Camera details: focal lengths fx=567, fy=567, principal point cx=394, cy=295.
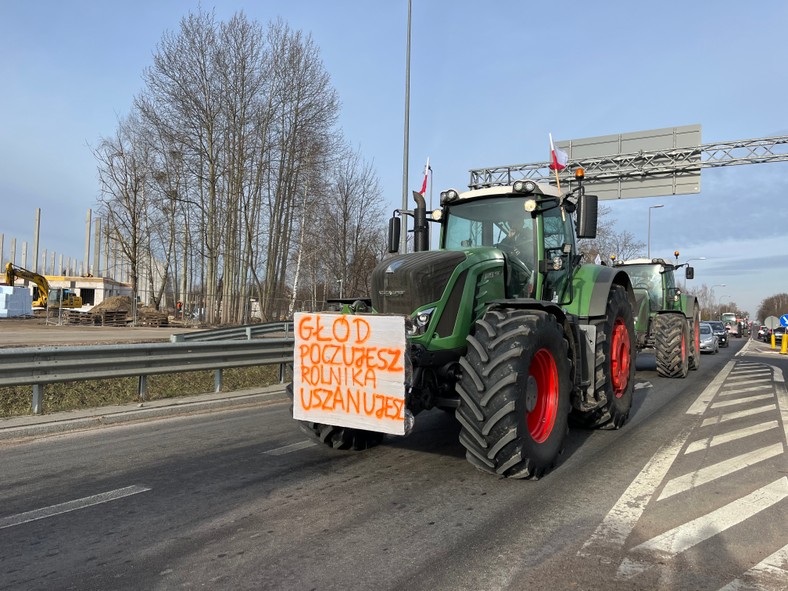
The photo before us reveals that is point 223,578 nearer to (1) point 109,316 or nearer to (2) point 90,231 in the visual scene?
(1) point 109,316

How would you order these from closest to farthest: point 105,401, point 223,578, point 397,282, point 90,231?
point 223,578 → point 397,282 → point 105,401 → point 90,231

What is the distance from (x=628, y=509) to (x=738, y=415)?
515 centimetres

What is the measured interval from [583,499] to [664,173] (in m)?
→ 17.5

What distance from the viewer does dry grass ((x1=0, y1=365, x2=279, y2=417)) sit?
817 centimetres

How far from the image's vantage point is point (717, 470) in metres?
5.25

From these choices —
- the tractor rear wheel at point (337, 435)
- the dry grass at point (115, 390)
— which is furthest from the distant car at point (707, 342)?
the tractor rear wheel at point (337, 435)

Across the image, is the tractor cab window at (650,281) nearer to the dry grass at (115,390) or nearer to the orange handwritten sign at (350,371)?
the dry grass at (115,390)

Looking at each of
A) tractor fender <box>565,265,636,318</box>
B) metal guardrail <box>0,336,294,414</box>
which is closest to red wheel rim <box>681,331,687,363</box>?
tractor fender <box>565,265,636,318</box>

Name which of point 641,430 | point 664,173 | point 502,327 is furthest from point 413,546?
point 664,173

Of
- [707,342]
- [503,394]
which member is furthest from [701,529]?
[707,342]

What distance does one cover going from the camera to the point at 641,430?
7.05 metres

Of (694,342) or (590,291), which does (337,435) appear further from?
(694,342)

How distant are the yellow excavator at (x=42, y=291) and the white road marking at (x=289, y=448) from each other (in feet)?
107

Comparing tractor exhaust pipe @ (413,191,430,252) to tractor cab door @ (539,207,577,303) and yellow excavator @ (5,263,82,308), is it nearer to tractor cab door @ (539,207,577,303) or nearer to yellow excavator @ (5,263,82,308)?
tractor cab door @ (539,207,577,303)
